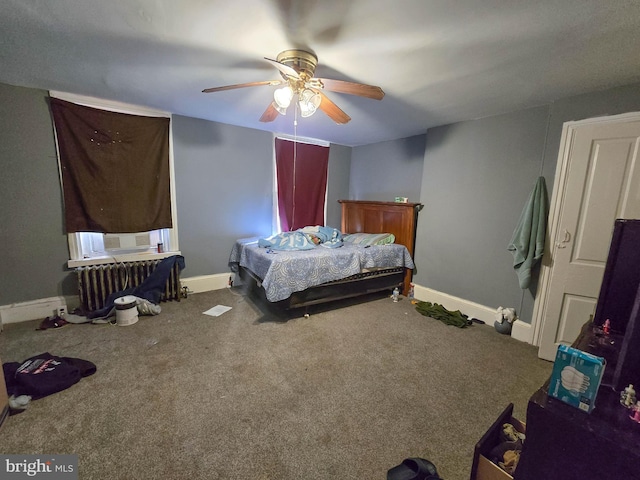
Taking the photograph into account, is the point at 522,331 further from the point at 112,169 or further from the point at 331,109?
the point at 112,169

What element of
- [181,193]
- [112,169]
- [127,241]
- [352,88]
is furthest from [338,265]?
[112,169]

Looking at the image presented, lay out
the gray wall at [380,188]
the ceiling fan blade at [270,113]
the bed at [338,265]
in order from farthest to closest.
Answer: the bed at [338,265]
the gray wall at [380,188]
the ceiling fan blade at [270,113]

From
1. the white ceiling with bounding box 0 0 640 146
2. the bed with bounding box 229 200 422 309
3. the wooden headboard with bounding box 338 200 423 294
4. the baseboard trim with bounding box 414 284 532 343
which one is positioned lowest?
the baseboard trim with bounding box 414 284 532 343

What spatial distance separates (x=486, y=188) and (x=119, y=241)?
14.0ft

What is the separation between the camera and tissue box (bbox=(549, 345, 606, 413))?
0.72m

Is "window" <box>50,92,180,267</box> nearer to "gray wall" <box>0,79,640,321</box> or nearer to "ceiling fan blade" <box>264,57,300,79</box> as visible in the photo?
"gray wall" <box>0,79,640,321</box>

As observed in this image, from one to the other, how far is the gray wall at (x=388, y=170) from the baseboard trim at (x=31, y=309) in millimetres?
4255

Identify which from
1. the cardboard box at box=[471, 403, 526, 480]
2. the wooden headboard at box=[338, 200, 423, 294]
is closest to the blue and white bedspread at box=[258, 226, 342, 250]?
the wooden headboard at box=[338, 200, 423, 294]

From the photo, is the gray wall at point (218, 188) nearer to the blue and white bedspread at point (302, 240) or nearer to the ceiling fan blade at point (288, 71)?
the blue and white bedspread at point (302, 240)

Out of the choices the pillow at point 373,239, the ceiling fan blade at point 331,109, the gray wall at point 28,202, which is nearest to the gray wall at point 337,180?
the pillow at point 373,239

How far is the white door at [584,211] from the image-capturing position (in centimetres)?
198

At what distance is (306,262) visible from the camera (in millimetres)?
2846

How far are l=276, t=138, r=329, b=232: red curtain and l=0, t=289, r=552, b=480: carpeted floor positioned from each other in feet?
6.51

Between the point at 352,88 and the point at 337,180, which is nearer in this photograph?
the point at 352,88
